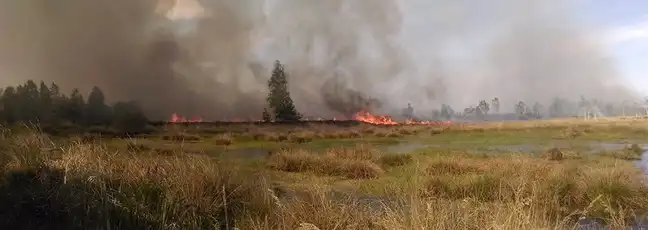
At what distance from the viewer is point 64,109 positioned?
27.5 ft

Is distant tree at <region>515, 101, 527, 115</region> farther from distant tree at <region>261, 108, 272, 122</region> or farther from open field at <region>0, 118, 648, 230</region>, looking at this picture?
distant tree at <region>261, 108, 272, 122</region>

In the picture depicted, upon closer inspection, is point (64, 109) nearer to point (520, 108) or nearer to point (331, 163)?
point (331, 163)

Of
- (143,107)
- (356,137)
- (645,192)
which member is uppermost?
(143,107)

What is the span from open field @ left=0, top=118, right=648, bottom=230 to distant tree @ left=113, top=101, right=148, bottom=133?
393 mm

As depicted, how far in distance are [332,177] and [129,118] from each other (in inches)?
154

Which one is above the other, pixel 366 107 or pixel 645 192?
pixel 366 107

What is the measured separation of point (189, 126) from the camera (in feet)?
30.5

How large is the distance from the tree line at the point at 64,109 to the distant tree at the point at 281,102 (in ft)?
9.75

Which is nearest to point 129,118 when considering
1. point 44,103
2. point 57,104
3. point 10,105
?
point 57,104

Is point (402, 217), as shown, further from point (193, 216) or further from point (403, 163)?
point (403, 163)

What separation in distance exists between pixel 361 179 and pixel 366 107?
4.78 metres

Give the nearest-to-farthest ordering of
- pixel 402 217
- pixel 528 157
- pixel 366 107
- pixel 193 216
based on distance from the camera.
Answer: pixel 402 217 < pixel 193 216 < pixel 528 157 < pixel 366 107

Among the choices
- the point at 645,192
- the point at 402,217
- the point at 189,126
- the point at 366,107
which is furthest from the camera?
the point at 366,107

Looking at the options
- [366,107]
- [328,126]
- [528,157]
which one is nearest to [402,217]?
[528,157]
